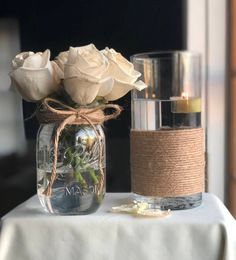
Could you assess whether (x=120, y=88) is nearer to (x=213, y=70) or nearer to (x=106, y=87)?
(x=106, y=87)

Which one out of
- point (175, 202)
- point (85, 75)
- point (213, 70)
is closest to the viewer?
point (85, 75)

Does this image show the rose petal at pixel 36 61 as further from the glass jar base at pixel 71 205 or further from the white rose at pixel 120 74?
the glass jar base at pixel 71 205

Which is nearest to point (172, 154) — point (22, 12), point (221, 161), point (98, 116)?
point (98, 116)

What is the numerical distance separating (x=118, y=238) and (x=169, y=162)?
18cm

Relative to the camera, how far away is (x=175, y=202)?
91 centimetres

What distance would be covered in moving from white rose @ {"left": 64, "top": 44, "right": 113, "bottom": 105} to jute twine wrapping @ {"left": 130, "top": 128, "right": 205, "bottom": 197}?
0.15 metres

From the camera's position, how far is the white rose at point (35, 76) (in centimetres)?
83

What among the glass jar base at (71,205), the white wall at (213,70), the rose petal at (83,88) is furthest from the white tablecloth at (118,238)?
the white wall at (213,70)

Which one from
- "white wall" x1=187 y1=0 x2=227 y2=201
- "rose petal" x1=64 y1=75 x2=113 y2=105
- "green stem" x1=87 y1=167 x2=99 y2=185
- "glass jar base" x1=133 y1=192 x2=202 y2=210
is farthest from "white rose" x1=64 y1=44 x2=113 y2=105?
"white wall" x1=187 y1=0 x2=227 y2=201

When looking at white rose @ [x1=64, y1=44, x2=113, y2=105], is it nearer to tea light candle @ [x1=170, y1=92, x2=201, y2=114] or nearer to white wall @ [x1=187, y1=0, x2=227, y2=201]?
tea light candle @ [x1=170, y1=92, x2=201, y2=114]

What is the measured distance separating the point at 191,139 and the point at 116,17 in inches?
29.4

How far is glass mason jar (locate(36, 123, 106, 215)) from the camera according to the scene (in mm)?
870

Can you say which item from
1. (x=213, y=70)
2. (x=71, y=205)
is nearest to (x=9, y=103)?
(x=213, y=70)

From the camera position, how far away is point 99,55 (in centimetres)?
83
